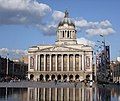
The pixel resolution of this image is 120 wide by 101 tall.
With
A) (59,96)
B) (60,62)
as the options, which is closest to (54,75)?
(60,62)

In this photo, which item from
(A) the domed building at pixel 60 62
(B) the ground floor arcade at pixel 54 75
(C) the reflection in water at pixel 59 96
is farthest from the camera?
(A) the domed building at pixel 60 62

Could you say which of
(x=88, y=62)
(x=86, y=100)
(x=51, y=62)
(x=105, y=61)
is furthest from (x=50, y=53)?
(x=86, y=100)

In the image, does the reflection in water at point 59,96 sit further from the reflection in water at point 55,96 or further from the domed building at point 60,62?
the domed building at point 60,62

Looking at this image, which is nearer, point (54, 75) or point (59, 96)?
point (59, 96)

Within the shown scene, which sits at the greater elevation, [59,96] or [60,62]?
[60,62]

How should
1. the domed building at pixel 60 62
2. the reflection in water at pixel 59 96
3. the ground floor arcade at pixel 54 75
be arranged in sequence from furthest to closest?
the domed building at pixel 60 62 → the ground floor arcade at pixel 54 75 → the reflection in water at pixel 59 96

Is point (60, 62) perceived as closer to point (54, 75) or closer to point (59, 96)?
point (54, 75)

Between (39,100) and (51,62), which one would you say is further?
(51,62)

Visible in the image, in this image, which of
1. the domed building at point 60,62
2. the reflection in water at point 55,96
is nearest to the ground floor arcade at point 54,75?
the domed building at point 60,62

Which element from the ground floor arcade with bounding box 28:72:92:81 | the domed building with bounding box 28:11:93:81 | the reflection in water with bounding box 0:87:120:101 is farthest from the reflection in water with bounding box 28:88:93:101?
the domed building with bounding box 28:11:93:81

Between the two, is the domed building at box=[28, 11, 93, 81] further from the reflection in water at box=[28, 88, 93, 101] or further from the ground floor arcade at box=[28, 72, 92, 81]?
the reflection in water at box=[28, 88, 93, 101]

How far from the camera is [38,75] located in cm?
19462

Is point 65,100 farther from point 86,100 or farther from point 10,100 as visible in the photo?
point 10,100

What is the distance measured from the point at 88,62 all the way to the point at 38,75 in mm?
24400
